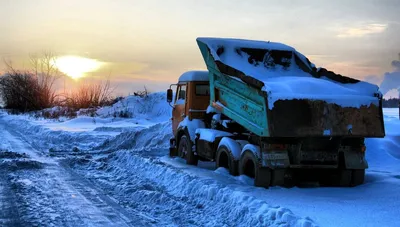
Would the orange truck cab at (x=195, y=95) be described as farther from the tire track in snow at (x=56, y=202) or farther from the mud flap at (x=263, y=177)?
the mud flap at (x=263, y=177)

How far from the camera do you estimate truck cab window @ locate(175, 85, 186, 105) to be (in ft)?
39.1

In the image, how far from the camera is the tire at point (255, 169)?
25.3ft

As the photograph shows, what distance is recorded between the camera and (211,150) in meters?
9.84

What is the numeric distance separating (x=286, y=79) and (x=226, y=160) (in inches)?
89.4

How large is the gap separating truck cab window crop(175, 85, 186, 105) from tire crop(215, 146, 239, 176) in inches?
120

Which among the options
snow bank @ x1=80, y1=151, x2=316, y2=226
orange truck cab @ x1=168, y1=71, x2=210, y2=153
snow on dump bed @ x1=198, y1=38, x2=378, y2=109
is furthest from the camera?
orange truck cab @ x1=168, y1=71, x2=210, y2=153

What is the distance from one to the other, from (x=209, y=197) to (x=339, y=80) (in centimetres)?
411

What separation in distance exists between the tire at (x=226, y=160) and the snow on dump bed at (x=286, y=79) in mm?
1717

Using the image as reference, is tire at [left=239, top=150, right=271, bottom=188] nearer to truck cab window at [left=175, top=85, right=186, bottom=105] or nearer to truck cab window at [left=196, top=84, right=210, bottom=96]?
truck cab window at [left=196, top=84, right=210, bottom=96]

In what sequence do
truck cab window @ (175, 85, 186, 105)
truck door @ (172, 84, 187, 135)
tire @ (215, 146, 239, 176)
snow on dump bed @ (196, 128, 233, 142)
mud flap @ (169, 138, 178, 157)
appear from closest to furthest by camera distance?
tire @ (215, 146, 239, 176) < snow on dump bed @ (196, 128, 233, 142) < truck door @ (172, 84, 187, 135) < truck cab window @ (175, 85, 186, 105) < mud flap @ (169, 138, 178, 157)

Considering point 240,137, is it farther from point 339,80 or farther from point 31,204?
point 31,204

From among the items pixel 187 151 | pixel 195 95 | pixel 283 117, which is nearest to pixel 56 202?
pixel 283 117

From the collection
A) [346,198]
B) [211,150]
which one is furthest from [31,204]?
[346,198]

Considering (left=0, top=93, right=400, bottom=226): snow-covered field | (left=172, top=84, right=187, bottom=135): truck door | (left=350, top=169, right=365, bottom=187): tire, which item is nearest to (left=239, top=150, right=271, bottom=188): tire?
(left=0, top=93, right=400, bottom=226): snow-covered field
